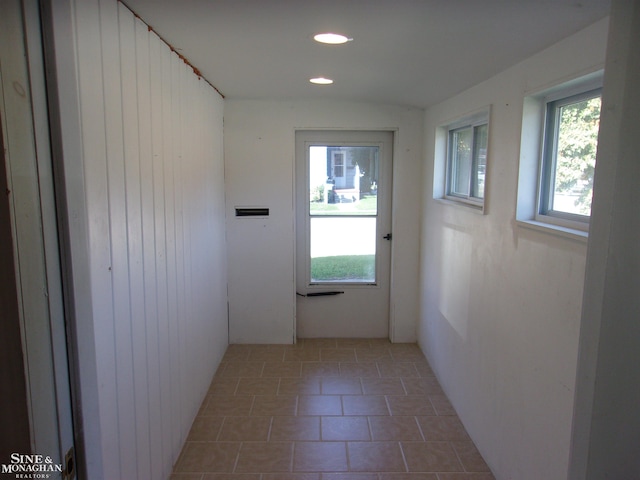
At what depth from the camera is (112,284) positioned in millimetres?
1722

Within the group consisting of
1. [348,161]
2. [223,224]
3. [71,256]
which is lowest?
[223,224]

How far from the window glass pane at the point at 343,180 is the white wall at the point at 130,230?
151cm

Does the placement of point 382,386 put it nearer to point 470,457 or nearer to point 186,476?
point 470,457

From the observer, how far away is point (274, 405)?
3338 millimetres

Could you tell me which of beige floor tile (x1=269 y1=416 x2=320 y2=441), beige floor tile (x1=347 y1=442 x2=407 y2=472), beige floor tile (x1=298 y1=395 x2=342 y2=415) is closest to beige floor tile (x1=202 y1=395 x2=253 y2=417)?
beige floor tile (x1=269 y1=416 x2=320 y2=441)

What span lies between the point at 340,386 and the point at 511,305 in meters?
1.74

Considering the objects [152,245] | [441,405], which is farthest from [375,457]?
[152,245]

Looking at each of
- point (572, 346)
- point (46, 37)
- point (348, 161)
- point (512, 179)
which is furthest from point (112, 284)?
point (348, 161)

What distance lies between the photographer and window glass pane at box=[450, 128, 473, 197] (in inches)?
135

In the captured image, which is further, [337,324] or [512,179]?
[337,324]

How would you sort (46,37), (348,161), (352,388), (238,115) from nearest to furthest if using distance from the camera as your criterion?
(46,37)
(352,388)
(238,115)
(348,161)

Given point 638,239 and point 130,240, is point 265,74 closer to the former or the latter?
point 130,240

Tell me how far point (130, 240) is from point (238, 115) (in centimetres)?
260

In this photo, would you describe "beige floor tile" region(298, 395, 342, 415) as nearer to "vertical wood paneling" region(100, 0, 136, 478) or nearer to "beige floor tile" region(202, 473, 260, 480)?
"beige floor tile" region(202, 473, 260, 480)
